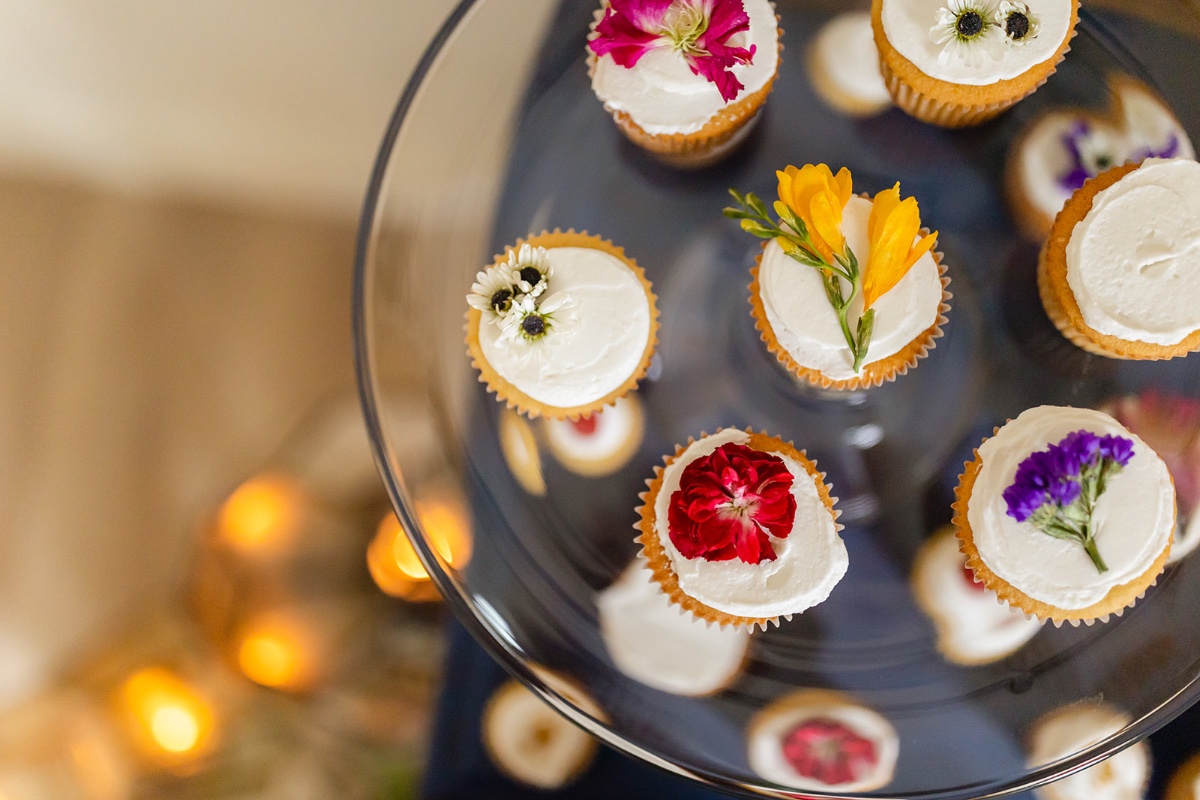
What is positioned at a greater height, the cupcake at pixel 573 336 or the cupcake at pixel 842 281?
the cupcake at pixel 842 281

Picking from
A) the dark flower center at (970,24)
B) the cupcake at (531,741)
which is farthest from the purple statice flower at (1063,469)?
the cupcake at (531,741)

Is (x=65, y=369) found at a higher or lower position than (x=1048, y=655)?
higher

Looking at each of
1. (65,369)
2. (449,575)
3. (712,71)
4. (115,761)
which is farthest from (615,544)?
(65,369)

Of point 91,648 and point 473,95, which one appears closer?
point 473,95

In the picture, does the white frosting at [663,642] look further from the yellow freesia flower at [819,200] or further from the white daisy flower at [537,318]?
the yellow freesia flower at [819,200]

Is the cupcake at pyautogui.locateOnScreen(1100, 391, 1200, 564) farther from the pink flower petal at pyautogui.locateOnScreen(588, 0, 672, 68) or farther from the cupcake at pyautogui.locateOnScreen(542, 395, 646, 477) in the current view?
the pink flower petal at pyautogui.locateOnScreen(588, 0, 672, 68)

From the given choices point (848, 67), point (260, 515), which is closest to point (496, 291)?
point (848, 67)

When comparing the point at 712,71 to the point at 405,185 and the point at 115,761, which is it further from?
the point at 115,761
